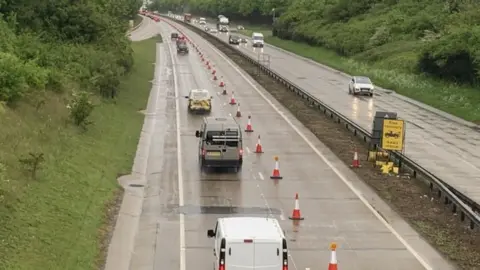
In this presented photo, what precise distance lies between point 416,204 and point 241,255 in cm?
1231

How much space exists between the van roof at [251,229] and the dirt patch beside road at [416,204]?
636 centimetres

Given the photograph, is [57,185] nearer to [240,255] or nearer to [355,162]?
[240,255]

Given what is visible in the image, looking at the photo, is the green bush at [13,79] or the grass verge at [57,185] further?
the green bush at [13,79]

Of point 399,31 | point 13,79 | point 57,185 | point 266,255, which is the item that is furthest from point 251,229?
point 399,31

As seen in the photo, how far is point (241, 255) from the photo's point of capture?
14.9m

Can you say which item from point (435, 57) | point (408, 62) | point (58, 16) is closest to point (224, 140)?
point (58, 16)

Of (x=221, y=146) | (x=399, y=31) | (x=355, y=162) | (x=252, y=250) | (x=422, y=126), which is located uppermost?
(x=399, y=31)

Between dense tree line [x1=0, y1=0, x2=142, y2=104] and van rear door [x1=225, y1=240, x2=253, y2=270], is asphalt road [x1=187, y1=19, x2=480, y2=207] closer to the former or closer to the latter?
van rear door [x1=225, y1=240, x2=253, y2=270]

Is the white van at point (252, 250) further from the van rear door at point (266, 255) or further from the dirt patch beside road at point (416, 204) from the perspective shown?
the dirt patch beside road at point (416, 204)

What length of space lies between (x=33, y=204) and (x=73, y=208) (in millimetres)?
1628

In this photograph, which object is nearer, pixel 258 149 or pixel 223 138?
pixel 223 138

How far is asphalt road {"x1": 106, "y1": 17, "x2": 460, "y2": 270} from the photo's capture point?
64.7ft

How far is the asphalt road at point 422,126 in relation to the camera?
32613 mm

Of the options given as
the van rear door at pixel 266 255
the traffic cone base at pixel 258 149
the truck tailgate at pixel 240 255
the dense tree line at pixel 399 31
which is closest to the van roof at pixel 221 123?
the traffic cone base at pixel 258 149
